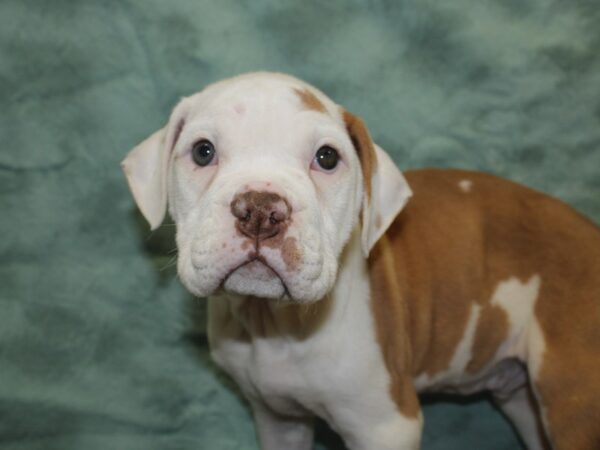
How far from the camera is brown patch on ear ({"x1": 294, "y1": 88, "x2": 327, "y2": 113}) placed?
268cm

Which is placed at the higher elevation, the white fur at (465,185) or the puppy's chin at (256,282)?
the white fur at (465,185)

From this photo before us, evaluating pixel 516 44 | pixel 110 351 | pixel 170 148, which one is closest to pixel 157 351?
pixel 110 351

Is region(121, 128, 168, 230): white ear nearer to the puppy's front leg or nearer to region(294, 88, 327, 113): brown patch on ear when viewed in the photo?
region(294, 88, 327, 113): brown patch on ear

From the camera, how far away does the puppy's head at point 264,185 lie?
2371 millimetres

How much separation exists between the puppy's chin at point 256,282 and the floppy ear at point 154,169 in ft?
1.69

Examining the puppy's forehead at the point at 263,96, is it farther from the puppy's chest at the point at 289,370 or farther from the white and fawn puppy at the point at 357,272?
the puppy's chest at the point at 289,370

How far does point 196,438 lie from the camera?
3.80 meters

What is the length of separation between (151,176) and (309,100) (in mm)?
587

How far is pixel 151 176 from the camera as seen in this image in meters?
2.87

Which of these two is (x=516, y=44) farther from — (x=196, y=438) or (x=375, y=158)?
(x=196, y=438)

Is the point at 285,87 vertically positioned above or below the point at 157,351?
above

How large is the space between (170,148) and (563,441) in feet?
5.59

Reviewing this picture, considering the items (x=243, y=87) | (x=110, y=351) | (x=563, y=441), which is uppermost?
(x=243, y=87)

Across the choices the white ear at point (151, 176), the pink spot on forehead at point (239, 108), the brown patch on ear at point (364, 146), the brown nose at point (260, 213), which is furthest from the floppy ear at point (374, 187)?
the white ear at point (151, 176)
